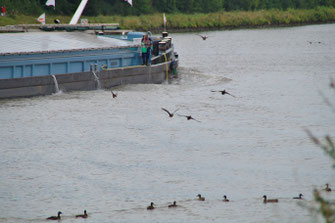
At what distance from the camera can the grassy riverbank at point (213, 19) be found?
79.4 metres

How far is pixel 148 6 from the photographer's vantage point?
9681cm

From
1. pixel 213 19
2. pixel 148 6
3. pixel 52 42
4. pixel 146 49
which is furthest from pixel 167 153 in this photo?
pixel 148 6

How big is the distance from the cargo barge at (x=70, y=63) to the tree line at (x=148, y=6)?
123ft

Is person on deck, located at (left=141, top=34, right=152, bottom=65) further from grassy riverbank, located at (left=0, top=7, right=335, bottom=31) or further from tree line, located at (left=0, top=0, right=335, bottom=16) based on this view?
tree line, located at (left=0, top=0, right=335, bottom=16)

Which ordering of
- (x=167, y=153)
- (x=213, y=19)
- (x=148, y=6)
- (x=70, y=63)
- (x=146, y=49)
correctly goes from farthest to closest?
(x=148, y=6)
(x=213, y=19)
(x=146, y=49)
(x=70, y=63)
(x=167, y=153)

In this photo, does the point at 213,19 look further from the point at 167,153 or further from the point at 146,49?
the point at 167,153

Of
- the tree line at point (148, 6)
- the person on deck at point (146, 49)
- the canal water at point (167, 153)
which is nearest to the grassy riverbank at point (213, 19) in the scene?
the tree line at point (148, 6)

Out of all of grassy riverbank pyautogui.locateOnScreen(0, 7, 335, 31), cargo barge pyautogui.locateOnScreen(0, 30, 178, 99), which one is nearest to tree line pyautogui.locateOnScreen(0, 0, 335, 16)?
grassy riverbank pyautogui.locateOnScreen(0, 7, 335, 31)

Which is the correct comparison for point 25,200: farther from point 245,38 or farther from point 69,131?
point 245,38

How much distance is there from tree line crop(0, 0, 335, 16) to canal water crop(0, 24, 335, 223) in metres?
45.6

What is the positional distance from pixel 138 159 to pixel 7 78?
11.7 meters

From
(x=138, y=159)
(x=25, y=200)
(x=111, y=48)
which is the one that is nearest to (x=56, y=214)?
(x=25, y=200)

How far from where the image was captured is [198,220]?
15.4 meters

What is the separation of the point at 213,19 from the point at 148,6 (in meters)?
11.8
